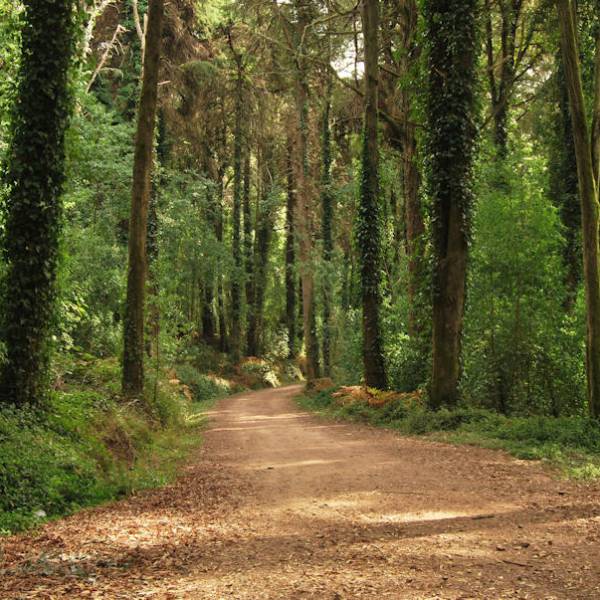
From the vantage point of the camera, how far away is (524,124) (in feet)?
89.6

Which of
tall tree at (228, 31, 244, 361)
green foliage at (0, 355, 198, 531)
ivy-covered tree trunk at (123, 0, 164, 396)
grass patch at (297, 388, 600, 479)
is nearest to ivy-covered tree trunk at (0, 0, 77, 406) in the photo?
green foliage at (0, 355, 198, 531)

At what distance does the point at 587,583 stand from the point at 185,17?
88.1 feet

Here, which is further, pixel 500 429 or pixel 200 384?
pixel 200 384

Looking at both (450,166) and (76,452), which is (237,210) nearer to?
(450,166)

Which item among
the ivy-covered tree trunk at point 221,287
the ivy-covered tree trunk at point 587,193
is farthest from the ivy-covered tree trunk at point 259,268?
the ivy-covered tree trunk at point 587,193

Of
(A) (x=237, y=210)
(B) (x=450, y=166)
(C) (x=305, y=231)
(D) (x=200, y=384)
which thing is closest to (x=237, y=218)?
(A) (x=237, y=210)

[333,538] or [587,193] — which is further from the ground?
[587,193]

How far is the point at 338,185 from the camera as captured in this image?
30.7 m

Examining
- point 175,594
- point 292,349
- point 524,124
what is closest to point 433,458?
point 175,594

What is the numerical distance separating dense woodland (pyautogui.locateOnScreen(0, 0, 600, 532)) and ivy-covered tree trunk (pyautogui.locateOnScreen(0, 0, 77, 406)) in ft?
0.10

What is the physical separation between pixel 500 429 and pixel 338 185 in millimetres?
21118

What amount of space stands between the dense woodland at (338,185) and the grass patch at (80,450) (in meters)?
0.41

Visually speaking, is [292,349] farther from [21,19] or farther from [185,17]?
[21,19]

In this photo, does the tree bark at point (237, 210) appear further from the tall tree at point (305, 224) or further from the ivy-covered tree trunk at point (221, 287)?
the tall tree at point (305, 224)
